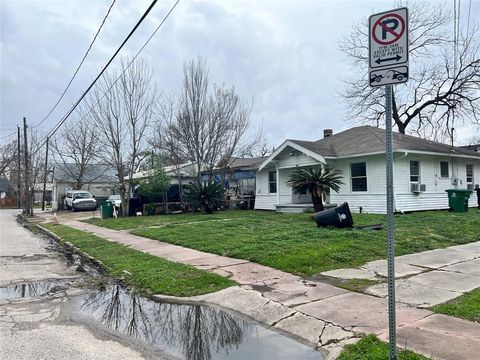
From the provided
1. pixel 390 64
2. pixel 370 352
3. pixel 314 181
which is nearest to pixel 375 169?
pixel 314 181

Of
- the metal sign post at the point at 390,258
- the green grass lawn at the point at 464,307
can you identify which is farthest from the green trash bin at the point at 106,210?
the metal sign post at the point at 390,258

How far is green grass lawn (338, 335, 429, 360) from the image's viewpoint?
3.92m

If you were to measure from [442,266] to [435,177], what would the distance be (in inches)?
541

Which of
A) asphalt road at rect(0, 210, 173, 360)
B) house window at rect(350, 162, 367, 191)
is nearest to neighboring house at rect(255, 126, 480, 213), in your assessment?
house window at rect(350, 162, 367, 191)

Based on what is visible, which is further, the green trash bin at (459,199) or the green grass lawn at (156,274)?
the green trash bin at (459,199)

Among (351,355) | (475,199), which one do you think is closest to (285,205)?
(475,199)

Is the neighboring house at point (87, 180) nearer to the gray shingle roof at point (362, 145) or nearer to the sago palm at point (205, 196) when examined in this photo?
the sago palm at point (205, 196)

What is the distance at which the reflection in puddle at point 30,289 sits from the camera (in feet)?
23.3

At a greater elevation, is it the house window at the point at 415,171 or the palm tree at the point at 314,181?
the house window at the point at 415,171

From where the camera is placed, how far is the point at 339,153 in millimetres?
20500

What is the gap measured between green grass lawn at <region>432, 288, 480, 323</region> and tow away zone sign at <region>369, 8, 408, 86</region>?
333 centimetres

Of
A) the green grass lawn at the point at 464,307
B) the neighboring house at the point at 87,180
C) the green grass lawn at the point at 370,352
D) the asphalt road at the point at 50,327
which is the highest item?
the neighboring house at the point at 87,180

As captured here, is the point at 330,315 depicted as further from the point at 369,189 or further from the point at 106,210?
the point at 106,210

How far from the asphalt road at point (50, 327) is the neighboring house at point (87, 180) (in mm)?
40019
